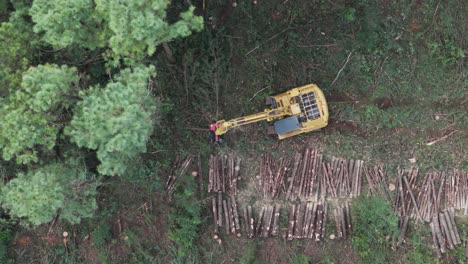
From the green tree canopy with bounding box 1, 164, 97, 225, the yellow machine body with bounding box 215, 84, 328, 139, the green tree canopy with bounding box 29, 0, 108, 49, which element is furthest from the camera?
the yellow machine body with bounding box 215, 84, 328, 139

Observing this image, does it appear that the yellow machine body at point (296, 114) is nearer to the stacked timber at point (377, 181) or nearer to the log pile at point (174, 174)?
the log pile at point (174, 174)

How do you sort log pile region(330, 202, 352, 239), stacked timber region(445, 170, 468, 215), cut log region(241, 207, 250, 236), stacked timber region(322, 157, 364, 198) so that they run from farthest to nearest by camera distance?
1. cut log region(241, 207, 250, 236)
2. stacked timber region(322, 157, 364, 198)
3. log pile region(330, 202, 352, 239)
4. stacked timber region(445, 170, 468, 215)

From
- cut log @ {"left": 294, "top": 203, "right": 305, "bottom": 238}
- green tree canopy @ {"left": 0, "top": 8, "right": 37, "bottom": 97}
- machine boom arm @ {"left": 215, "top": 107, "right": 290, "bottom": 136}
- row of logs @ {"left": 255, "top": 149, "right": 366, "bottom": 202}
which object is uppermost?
green tree canopy @ {"left": 0, "top": 8, "right": 37, "bottom": 97}

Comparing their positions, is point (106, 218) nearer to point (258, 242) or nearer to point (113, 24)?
point (258, 242)

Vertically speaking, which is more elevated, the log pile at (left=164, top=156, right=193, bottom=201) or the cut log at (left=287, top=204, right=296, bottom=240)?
the log pile at (left=164, top=156, right=193, bottom=201)

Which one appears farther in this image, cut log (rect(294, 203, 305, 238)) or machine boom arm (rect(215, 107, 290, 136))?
cut log (rect(294, 203, 305, 238))

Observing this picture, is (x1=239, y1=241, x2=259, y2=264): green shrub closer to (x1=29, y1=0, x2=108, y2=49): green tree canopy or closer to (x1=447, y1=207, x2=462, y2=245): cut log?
(x1=447, y1=207, x2=462, y2=245): cut log

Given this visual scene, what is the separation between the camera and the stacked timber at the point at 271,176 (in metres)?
19.3

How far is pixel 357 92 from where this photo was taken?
19844 mm

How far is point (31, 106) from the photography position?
13.3 m

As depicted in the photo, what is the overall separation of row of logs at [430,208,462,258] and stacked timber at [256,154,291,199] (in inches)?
246

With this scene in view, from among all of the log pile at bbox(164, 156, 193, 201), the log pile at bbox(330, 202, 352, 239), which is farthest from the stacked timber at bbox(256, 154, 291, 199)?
the log pile at bbox(164, 156, 193, 201)

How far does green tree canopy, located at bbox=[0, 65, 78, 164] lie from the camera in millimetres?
13219

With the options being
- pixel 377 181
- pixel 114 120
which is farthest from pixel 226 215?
pixel 114 120
